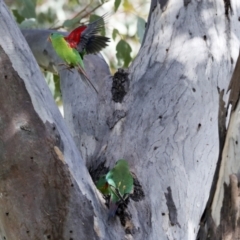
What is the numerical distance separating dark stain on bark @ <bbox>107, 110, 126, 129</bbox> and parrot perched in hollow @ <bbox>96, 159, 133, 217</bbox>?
239 millimetres

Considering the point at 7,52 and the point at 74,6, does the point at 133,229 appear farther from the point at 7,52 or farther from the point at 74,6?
the point at 74,6

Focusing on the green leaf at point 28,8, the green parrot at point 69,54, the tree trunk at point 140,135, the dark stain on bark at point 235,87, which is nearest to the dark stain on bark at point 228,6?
the tree trunk at point 140,135

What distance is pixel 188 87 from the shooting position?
2.18 metres

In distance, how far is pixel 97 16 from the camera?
3.04 metres

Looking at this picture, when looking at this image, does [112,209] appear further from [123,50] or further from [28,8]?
[123,50]

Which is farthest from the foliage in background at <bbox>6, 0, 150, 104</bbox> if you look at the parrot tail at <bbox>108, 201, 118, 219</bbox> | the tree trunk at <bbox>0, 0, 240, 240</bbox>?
the parrot tail at <bbox>108, 201, 118, 219</bbox>

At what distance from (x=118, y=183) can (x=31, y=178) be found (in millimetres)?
277


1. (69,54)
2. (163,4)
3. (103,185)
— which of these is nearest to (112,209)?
(103,185)

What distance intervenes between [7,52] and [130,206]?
0.58 metres

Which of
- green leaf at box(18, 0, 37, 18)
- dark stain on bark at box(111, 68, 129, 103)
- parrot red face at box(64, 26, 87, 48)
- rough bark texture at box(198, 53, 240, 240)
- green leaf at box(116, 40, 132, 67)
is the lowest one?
rough bark texture at box(198, 53, 240, 240)

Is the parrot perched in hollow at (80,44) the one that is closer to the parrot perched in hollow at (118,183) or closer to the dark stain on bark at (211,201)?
the parrot perched in hollow at (118,183)

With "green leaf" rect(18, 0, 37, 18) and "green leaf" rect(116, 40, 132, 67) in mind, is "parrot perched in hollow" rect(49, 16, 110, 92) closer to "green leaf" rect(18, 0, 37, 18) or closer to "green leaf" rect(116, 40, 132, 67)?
"green leaf" rect(18, 0, 37, 18)

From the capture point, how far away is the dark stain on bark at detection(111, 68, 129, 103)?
226cm

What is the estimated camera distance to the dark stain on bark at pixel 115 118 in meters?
2.18
